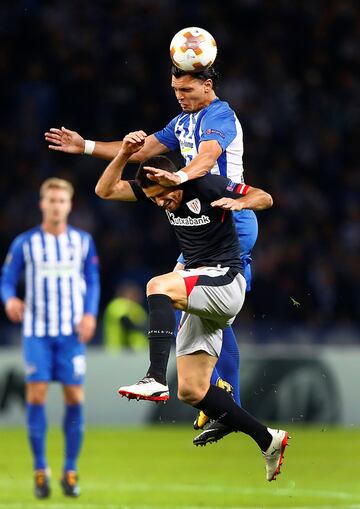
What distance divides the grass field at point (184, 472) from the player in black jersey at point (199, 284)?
6.88ft

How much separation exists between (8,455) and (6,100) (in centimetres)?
773

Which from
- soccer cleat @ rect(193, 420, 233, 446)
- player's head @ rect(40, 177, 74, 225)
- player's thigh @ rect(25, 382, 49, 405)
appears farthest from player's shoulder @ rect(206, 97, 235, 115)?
player's thigh @ rect(25, 382, 49, 405)

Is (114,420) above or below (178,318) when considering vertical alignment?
below

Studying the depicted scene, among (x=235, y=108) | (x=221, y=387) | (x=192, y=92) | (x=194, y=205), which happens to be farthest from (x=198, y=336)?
(x=235, y=108)

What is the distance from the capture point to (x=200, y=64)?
285 inches

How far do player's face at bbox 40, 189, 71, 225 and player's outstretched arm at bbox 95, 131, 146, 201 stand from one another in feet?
9.36

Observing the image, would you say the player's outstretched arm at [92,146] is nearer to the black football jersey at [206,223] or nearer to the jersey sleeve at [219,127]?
the black football jersey at [206,223]

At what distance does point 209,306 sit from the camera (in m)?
6.97

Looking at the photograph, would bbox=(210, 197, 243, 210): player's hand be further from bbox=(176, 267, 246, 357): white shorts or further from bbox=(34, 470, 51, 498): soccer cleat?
bbox=(34, 470, 51, 498): soccer cleat

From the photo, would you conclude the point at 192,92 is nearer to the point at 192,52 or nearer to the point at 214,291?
the point at 192,52

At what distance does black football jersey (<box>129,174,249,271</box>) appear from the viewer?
7086 mm

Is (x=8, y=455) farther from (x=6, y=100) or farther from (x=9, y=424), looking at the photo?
(x=6, y=100)

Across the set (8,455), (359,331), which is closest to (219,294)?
(8,455)

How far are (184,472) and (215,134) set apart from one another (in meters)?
5.41
